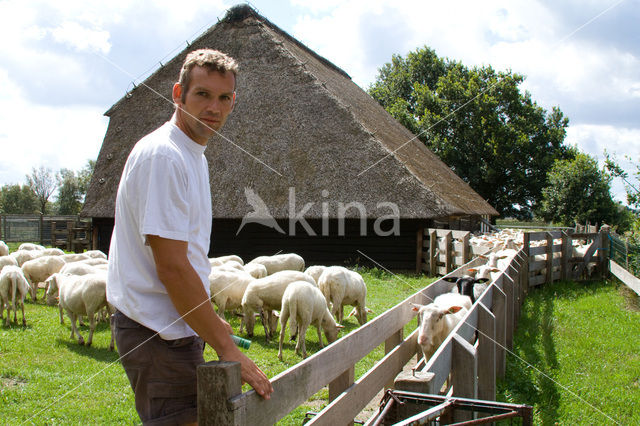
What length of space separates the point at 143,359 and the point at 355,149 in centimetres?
1513

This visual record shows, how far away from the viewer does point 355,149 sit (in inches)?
655

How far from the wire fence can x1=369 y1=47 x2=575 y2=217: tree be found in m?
26.7

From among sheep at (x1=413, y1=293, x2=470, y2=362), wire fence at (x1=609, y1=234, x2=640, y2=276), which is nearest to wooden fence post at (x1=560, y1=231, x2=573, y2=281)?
wire fence at (x1=609, y1=234, x2=640, y2=276)

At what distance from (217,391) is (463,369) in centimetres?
185

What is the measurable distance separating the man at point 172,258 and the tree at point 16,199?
2725 inches

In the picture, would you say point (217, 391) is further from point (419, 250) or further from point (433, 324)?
point (419, 250)

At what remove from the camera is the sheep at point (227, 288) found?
844cm

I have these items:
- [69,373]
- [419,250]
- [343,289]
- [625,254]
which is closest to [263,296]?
[343,289]

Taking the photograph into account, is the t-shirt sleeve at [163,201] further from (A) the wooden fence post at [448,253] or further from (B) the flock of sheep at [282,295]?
(A) the wooden fence post at [448,253]

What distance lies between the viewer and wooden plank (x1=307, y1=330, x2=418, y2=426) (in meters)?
2.63

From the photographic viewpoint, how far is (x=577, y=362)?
19.7 feet

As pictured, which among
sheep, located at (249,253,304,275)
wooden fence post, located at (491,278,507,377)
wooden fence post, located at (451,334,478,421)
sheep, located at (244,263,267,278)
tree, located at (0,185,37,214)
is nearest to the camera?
wooden fence post, located at (451,334,478,421)

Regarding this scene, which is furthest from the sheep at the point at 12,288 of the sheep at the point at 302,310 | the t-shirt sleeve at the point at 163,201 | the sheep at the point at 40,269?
the t-shirt sleeve at the point at 163,201

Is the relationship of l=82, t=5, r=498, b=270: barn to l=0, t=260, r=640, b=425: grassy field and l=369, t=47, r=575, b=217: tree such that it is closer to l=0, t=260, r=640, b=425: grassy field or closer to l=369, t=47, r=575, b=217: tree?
l=0, t=260, r=640, b=425: grassy field
